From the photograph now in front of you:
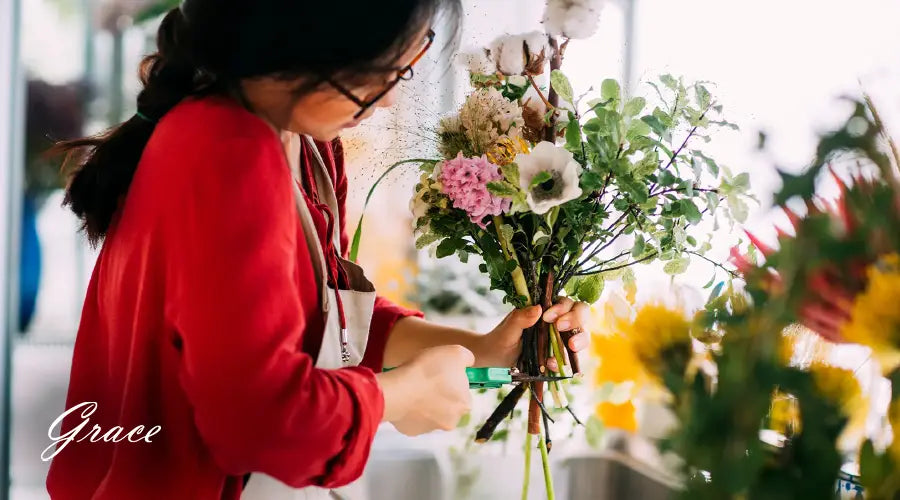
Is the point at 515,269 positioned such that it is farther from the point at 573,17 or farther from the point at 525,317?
the point at 573,17

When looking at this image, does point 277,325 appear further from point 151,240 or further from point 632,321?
point 632,321

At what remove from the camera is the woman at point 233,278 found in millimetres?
549

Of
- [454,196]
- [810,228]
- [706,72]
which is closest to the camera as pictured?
[810,228]

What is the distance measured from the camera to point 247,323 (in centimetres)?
54

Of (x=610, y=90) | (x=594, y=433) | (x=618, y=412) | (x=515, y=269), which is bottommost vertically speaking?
(x=594, y=433)

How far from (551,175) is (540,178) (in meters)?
0.02

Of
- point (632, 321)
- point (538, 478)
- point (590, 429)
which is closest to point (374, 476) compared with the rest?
point (538, 478)

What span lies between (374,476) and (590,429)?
1.52 feet

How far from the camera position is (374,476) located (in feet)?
4.90

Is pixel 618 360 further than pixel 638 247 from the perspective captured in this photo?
No

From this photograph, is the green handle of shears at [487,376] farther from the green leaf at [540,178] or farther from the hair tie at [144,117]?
the hair tie at [144,117]

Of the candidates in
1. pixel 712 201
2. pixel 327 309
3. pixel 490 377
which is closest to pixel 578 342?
pixel 490 377

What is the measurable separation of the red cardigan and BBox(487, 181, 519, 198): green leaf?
0.75ft

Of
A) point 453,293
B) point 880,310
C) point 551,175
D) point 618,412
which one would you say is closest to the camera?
point 880,310
